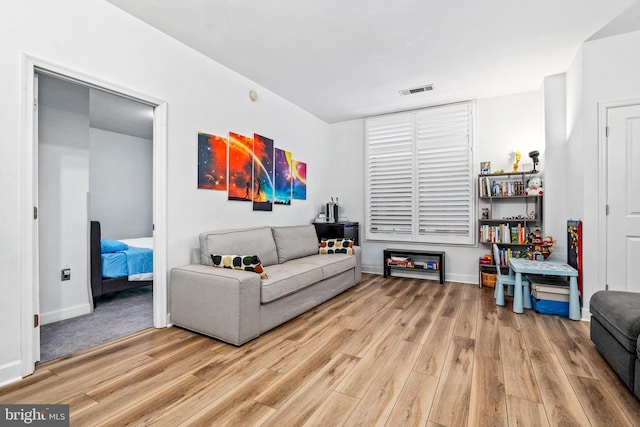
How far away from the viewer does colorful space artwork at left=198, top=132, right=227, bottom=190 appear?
316cm

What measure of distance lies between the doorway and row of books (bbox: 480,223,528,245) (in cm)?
113

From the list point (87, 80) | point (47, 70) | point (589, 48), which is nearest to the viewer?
point (47, 70)

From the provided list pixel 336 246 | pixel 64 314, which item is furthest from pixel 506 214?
pixel 64 314

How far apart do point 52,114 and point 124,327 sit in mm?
2245

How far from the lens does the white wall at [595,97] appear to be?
113 inches

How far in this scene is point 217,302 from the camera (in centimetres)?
249

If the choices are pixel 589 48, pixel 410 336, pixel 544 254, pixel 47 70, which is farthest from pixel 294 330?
pixel 589 48

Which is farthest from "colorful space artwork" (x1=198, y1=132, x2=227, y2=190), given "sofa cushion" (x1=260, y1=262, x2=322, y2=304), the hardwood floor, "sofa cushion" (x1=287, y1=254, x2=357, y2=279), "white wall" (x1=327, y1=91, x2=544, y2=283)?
"white wall" (x1=327, y1=91, x2=544, y2=283)

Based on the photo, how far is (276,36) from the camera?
287 centimetres

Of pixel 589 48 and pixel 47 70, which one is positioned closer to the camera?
pixel 47 70

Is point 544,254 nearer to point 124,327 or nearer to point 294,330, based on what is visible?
point 294,330

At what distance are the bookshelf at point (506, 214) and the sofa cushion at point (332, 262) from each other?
195 centimetres

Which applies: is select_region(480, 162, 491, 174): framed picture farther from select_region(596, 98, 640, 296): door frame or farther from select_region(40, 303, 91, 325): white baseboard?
select_region(40, 303, 91, 325): white baseboard

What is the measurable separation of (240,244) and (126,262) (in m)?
1.60
